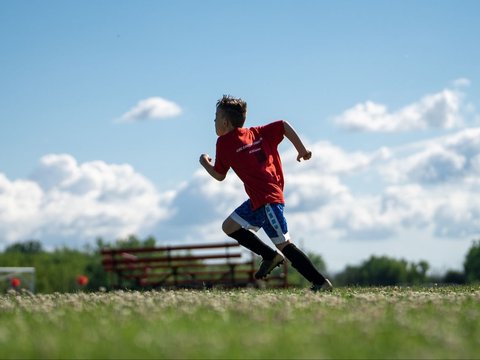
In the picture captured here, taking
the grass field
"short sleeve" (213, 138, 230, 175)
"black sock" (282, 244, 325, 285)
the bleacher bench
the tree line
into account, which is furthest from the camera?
the tree line

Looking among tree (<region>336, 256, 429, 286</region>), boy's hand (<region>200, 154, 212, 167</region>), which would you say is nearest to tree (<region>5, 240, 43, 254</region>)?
tree (<region>336, 256, 429, 286</region>)

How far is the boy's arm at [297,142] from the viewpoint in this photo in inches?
398

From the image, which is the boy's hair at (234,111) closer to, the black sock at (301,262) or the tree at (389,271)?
the black sock at (301,262)

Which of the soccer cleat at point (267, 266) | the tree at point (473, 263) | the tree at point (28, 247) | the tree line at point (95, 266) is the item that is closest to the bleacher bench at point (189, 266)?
the soccer cleat at point (267, 266)

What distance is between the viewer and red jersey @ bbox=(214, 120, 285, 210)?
9.85m

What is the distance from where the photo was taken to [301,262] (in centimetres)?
1005

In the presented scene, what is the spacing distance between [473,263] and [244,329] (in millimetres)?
102431

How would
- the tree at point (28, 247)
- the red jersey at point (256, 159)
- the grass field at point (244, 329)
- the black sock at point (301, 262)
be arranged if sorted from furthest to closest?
the tree at point (28, 247) < the black sock at point (301, 262) < the red jersey at point (256, 159) < the grass field at point (244, 329)

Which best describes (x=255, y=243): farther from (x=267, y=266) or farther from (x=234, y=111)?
(x=234, y=111)

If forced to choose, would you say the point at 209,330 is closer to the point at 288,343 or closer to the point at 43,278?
the point at 288,343

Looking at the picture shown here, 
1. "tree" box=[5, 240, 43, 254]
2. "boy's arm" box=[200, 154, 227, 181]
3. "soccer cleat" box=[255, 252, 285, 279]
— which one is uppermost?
"tree" box=[5, 240, 43, 254]

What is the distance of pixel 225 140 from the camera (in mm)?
10086

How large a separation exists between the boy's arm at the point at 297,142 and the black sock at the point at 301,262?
1.14 metres

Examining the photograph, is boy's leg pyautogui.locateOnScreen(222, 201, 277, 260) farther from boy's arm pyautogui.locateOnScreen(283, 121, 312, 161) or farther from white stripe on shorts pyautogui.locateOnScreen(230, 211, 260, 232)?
boy's arm pyautogui.locateOnScreen(283, 121, 312, 161)
